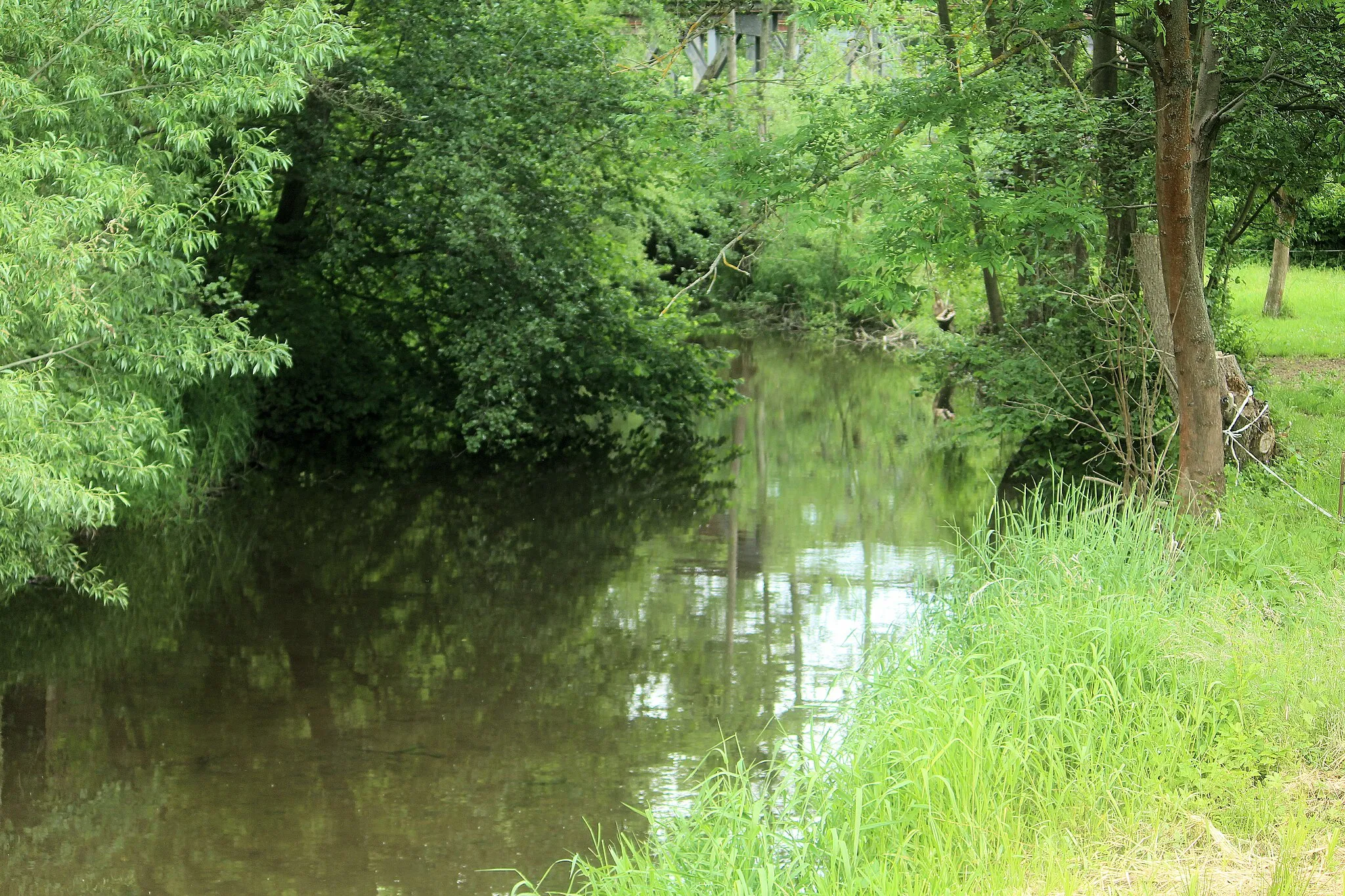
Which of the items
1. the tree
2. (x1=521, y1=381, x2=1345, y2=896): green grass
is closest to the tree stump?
(x1=521, y1=381, x2=1345, y2=896): green grass

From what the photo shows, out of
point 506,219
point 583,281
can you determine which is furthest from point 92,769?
point 583,281

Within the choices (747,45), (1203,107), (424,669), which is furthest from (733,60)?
(424,669)

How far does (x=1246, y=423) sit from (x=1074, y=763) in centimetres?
645

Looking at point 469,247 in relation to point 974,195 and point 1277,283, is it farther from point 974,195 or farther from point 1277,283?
point 1277,283

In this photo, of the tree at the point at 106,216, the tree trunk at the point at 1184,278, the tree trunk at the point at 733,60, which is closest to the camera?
the tree at the point at 106,216

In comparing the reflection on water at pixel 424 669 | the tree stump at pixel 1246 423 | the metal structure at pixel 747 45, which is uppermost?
the metal structure at pixel 747 45

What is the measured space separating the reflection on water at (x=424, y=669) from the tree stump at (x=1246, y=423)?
271 cm

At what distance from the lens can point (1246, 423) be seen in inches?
437

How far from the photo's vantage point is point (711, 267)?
10867 mm

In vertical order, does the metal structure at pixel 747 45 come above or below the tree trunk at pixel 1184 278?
above

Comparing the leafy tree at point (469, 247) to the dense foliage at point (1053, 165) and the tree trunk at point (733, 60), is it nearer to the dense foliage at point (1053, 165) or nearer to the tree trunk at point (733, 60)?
the dense foliage at point (1053, 165)

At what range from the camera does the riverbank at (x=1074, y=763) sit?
4.68 metres

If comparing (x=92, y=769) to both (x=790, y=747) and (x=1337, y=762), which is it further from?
(x=1337, y=762)

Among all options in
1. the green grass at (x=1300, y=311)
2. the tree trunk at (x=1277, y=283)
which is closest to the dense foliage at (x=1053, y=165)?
the green grass at (x=1300, y=311)
